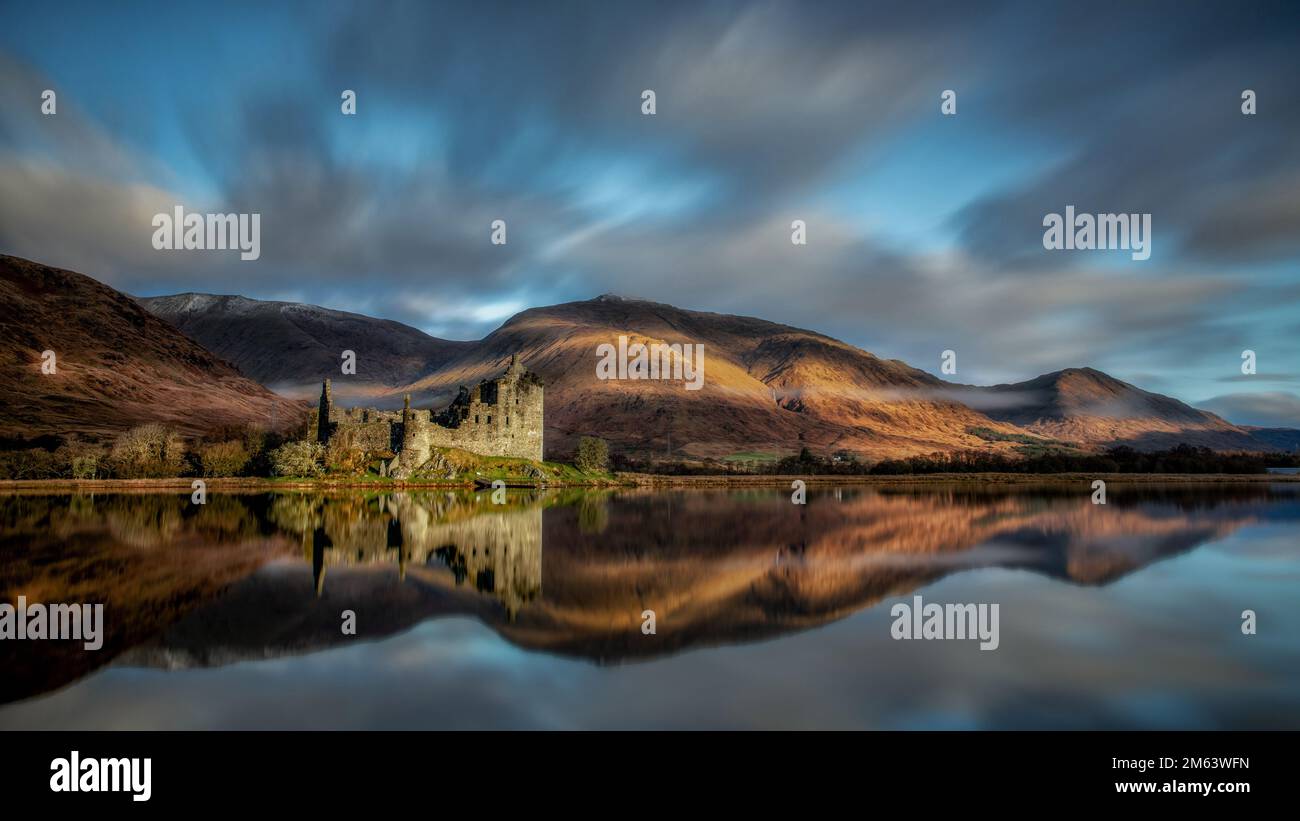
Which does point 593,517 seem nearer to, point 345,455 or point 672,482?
point 345,455

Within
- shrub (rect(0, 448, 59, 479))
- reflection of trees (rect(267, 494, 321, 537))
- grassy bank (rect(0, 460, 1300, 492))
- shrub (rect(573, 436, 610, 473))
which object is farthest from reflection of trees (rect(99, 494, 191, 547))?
shrub (rect(573, 436, 610, 473))

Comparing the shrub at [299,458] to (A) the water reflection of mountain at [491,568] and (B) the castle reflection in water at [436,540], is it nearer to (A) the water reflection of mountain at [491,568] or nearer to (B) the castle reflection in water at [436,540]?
(B) the castle reflection in water at [436,540]

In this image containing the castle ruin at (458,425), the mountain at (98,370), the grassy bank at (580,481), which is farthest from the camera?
the mountain at (98,370)

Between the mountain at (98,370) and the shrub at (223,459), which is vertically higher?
the mountain at (98,370)

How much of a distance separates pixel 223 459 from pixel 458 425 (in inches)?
835

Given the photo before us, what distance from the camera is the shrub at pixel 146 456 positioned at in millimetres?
59781

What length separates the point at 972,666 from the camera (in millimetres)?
9820

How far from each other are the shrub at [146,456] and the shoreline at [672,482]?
2579 millimetres

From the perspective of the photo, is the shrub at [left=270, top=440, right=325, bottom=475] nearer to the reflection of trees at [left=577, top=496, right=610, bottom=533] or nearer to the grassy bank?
the grassy bank

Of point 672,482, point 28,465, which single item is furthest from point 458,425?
point 28,465

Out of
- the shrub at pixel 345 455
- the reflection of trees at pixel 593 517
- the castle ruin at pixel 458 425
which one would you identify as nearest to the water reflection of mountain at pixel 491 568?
the reflection of trees at pixel 593 517
